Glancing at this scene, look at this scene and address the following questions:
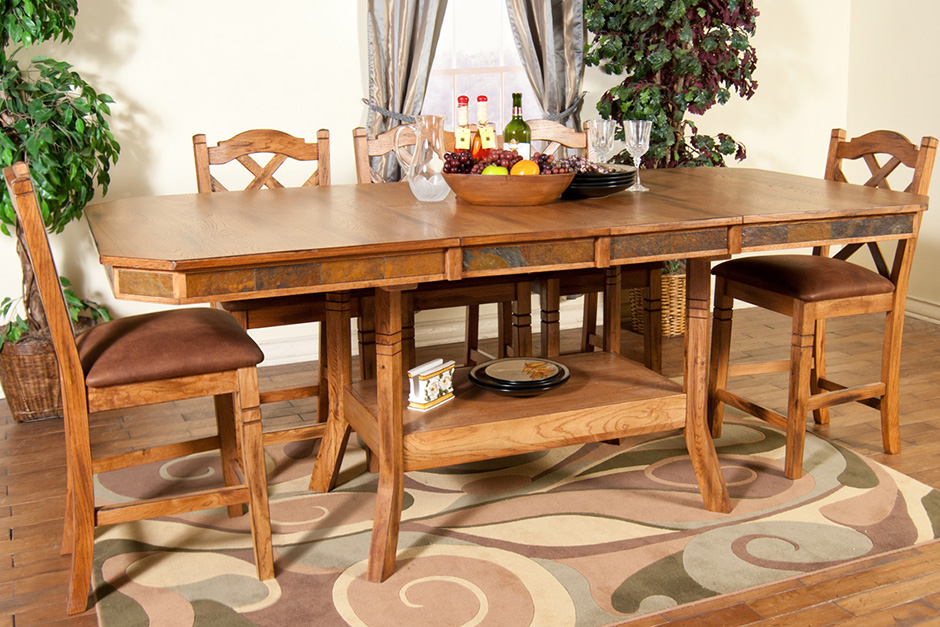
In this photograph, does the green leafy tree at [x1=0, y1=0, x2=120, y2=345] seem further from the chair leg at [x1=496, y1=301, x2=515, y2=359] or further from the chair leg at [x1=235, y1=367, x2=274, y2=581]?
the chair leg at [x1=496, y1=301, x2=515, y2=359]

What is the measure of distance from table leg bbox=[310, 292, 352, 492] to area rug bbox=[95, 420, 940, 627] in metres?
0.10

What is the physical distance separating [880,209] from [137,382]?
191 centimetres

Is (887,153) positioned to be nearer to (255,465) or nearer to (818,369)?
(818,369)

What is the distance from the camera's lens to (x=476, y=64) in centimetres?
429

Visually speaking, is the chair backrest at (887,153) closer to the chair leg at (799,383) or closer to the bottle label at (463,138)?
the chair leg at (799,383)

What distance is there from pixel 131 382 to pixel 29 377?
5.12 ft

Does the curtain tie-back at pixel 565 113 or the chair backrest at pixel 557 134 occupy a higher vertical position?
the curtain tie-back at pixel 565 113

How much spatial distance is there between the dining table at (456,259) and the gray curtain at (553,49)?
161cm

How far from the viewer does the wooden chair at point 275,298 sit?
271 cm

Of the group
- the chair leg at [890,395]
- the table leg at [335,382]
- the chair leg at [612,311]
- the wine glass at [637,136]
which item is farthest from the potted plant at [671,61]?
the table leg at [335,382]

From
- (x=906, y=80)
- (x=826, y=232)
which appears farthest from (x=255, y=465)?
(x=906, y=80)

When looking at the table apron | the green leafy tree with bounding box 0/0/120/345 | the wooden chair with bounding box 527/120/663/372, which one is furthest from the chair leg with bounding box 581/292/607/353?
the green leafy tree with bounding box 0/0/120/345

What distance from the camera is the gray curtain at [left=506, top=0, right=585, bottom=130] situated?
13.7 ft

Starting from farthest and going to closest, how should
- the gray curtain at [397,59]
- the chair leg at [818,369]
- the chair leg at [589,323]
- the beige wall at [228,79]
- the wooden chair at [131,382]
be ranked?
1. the gray curtain at [397,59]
2. the beige wall at [228,79]
3. the chair leg at [589,323]
4. the chair leg at [818,369]
5. the wooden chair at [131,382]
